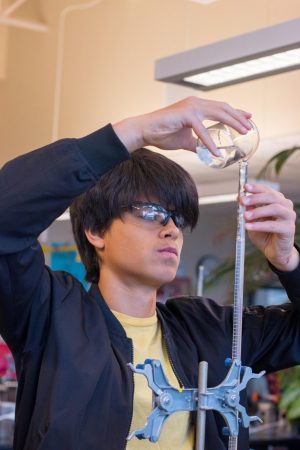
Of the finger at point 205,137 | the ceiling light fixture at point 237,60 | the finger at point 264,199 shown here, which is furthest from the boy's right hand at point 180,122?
the ceiling light fixture at point 237,60

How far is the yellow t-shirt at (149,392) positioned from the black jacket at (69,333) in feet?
0.07

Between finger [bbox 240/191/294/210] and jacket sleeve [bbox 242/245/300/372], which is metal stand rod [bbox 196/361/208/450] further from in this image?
jacket sleeve [bbox 242/245/300/372]

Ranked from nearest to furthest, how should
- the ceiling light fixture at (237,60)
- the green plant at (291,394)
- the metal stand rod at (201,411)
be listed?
the metal stand rod at (201,411), the ceiling light fixture at (237,60), the green plant at (291,394)

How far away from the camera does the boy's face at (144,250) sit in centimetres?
171

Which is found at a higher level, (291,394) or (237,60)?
Answer: (237,60)

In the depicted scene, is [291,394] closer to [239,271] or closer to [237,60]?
[237,60]

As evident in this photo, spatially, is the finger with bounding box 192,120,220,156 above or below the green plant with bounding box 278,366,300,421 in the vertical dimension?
above

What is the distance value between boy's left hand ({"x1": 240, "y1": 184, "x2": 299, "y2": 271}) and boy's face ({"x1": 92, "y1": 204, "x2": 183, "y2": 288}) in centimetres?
16

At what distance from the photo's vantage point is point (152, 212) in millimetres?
1734

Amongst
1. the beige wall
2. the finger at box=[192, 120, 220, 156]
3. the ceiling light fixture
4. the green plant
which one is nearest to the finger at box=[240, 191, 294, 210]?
the finger at box=[192, 120, 220, 156]

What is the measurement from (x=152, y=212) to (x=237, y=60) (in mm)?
1493

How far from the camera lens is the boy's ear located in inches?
72.1

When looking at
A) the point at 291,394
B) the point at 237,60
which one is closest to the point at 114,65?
the point at 291,394

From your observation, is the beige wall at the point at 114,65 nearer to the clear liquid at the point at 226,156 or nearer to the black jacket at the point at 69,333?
the black jacket at the point at 69,333
